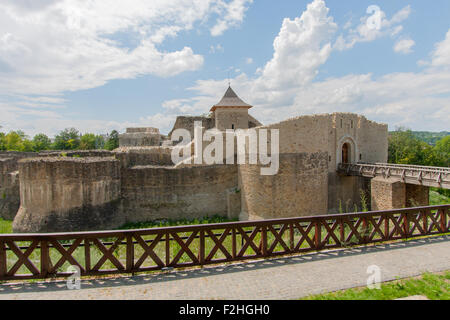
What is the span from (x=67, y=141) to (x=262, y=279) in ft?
235

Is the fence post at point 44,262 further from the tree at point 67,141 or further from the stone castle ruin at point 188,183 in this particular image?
the tree at point 67,141

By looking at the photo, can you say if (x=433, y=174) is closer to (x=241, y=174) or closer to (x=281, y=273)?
(x=241, y=174)

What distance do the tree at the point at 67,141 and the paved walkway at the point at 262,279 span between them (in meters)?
67.8

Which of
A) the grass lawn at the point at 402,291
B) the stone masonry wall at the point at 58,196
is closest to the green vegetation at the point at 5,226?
the stone masonry wall at the point at 58,196

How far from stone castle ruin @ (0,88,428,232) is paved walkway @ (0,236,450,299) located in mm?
5838

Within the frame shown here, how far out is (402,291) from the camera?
13.5 ft

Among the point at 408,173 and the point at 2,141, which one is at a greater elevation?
the point at 2,141

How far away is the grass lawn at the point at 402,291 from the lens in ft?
13.0

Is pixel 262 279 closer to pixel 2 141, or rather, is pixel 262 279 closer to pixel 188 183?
pixel 188 183

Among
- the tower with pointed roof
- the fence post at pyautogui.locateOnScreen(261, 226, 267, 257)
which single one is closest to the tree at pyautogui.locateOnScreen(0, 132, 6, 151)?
the tower with pointed roof

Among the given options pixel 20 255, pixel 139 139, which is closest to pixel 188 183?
pixel 20 255

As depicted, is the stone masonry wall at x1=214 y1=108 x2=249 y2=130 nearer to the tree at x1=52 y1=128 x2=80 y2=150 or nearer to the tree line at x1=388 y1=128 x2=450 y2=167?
the tree line at x1=388 y1=128 x2=450 y2=167

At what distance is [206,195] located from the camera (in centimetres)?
1542
